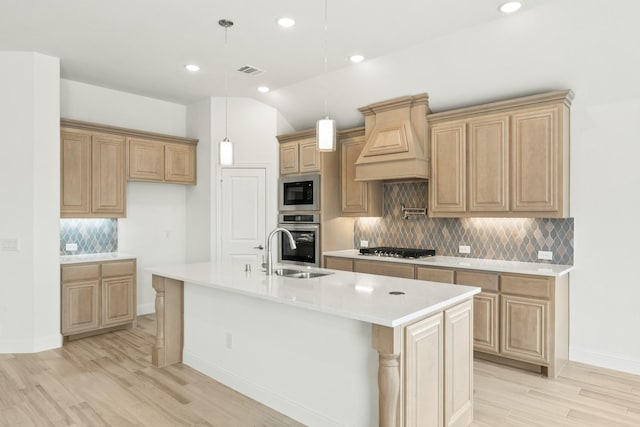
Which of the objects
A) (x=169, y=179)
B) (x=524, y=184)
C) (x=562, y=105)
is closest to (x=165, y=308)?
(x=169, y=179)

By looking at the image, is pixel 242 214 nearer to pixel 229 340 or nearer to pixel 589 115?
pixel 229 340

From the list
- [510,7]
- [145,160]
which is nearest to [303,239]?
[145,160]

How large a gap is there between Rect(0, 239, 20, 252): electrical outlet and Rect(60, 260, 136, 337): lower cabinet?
46cm

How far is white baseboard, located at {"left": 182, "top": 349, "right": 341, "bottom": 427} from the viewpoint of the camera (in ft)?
8.63

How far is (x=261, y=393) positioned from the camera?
300 centimetres

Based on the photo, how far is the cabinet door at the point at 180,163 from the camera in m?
5.52

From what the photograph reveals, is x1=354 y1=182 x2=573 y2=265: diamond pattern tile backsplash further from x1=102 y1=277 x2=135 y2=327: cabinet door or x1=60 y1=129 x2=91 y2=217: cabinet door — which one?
x1=60 y1=129 x2=91 y2=217: cabinet door

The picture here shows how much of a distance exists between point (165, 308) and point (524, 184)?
11.3 ft

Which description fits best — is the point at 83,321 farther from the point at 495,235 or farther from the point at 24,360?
the point at 495,235

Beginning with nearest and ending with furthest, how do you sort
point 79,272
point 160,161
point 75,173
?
1. point 79,272
2. point 75,173
3. point 160,161

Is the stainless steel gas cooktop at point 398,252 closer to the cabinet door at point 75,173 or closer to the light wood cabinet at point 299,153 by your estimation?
the light wood cabinet at point 299,153

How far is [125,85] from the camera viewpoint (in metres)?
5.11

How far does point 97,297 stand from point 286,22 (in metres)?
3.57

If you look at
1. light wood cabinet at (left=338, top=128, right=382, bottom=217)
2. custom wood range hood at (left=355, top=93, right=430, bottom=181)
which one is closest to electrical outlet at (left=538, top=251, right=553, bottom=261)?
custom wood range hood at (left=355, top=93, right=430, bottom=181)
